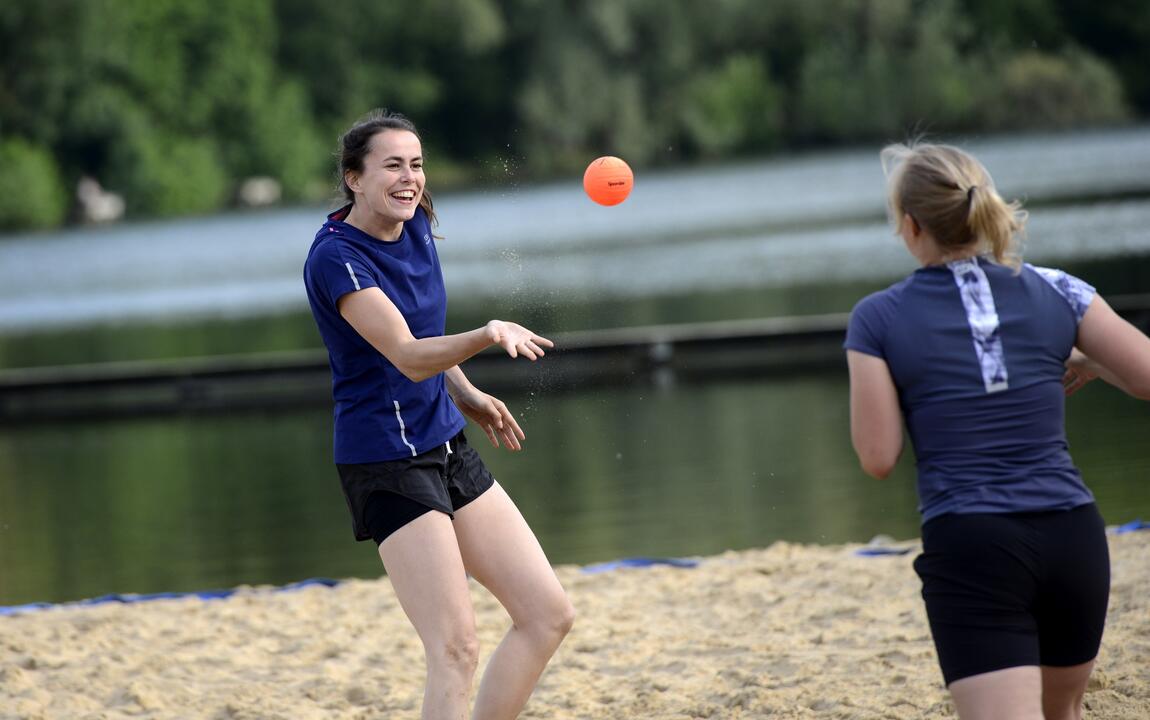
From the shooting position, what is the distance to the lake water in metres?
7.94

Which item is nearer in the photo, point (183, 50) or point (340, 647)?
point (340, 647)

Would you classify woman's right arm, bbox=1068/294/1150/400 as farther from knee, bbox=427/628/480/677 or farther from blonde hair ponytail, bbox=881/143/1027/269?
knee, bbox=427/628/480/677

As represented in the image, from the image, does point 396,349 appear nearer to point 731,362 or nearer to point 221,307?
point 731,362

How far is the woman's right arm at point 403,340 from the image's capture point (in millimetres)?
3387

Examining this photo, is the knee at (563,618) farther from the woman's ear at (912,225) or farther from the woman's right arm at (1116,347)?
the woman's right arm at (1116,347)

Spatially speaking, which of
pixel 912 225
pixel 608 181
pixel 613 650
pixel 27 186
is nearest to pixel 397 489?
pixel 912 225

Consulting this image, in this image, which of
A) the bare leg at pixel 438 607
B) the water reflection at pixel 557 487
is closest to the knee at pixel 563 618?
the bare leg at pixel 438 607

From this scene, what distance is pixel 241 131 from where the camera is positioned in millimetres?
52781

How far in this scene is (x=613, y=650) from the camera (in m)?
5.49

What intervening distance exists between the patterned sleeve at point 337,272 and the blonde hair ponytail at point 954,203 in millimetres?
1251

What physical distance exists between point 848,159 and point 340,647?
1606 inches

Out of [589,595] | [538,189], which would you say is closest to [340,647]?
[589,595]

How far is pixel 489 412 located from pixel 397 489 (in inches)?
19.8

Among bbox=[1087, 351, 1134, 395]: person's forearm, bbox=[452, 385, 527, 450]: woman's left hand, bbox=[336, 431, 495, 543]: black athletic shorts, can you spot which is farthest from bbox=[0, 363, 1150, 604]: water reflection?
bbox=[1087, 351, 1134, 395]: person's forearm
